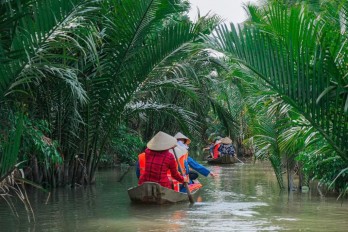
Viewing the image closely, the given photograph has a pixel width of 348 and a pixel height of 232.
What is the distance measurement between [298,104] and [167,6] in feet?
19.8

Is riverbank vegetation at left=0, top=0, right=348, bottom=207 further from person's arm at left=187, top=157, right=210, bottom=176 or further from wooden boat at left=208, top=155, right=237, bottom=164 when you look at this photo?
wooden boat at left=208, top=155, right=237, bottom=164

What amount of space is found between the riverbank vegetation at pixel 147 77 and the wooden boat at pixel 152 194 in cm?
167

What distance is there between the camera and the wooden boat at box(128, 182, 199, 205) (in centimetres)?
1112

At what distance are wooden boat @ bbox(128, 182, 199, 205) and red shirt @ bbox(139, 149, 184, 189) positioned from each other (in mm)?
232

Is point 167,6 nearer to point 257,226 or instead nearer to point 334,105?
point 257,226

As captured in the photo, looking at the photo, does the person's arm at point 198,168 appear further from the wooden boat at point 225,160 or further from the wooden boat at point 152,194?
the wooden boat at point 225,160

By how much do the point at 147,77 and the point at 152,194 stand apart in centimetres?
326

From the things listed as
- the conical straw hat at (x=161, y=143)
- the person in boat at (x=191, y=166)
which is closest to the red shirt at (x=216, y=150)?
the person in boat at (x=191, y=166)

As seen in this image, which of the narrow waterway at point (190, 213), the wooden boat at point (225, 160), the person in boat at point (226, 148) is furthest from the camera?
the person in boat at point (226, 148)

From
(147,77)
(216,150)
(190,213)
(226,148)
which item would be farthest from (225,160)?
(190,213)

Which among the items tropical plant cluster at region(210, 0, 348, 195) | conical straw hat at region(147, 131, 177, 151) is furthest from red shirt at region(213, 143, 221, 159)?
→ tropical plant cluster at region(210, 0, 348, 195)

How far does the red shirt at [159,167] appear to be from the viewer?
11.1 meters

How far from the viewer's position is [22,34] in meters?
6.30

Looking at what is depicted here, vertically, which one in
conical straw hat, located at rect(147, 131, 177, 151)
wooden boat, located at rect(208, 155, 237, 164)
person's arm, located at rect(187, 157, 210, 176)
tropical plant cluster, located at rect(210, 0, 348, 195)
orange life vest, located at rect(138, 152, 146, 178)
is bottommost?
wooden boat, located at rect(208, 155, 237, 164)
